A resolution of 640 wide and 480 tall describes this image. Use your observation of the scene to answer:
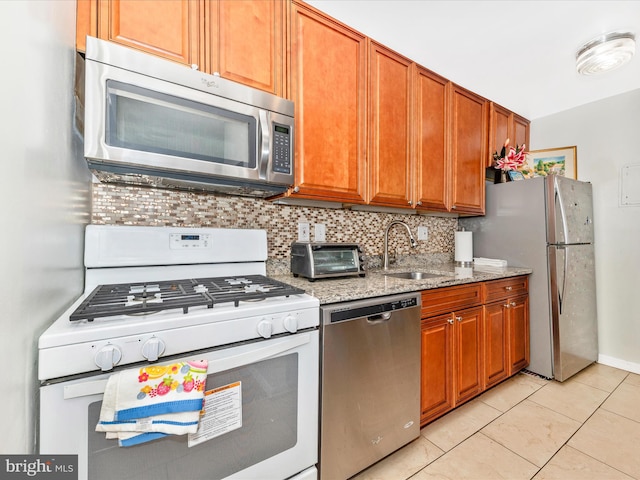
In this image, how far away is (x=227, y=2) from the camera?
1293 millimetres

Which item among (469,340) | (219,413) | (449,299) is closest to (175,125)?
(219,413)

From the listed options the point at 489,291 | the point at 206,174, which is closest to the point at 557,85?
the point at 489,291

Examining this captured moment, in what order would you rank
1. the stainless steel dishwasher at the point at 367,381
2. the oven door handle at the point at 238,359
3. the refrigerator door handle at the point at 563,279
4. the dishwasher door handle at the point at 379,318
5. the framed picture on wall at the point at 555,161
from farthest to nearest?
the framed picture on wall at the point at 555,161 < the refrigerator door handle at the point at 563,279 < the dishwasher door handle at the point at 379,318 < the stainless steel dishwasher at the point at 367,381 < the oven door handle at the point at 238,359

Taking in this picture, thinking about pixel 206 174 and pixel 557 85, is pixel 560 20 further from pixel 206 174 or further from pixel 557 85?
pixel 206 174

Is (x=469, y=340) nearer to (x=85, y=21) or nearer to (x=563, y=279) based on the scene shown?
(x=563, y=279)

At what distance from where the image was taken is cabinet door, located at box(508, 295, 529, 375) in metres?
2.14

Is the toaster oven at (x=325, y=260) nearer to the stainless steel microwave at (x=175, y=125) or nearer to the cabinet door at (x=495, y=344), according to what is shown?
the stainless steel microwave at (x=175, y=125)

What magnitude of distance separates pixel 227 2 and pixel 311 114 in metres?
0.61

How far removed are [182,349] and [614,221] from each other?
3508mm

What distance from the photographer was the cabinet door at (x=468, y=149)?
226 cm

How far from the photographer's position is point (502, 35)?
6.18 feet

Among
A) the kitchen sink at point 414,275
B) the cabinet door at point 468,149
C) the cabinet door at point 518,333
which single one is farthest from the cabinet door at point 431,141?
the cabinet door at point 518,333

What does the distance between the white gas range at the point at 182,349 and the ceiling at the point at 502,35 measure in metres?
1.71

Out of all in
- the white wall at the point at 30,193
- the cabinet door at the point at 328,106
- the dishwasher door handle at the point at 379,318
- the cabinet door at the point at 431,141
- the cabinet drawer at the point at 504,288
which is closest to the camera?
the white wall at the point at 30,193
